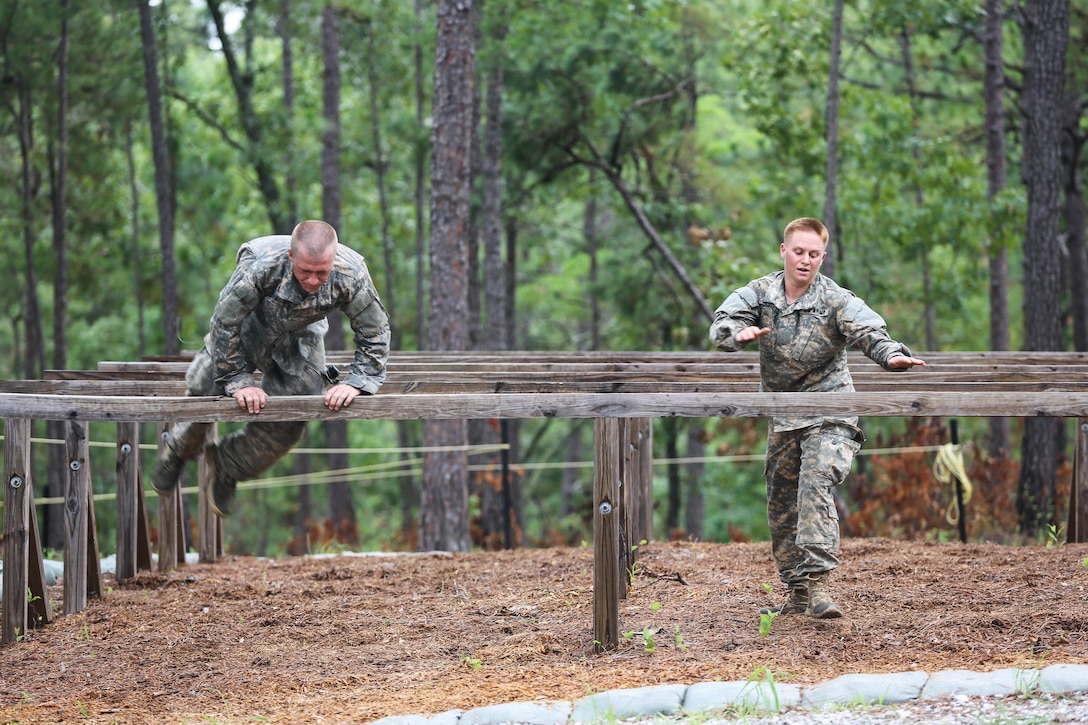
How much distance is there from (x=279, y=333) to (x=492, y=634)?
196 centimetres

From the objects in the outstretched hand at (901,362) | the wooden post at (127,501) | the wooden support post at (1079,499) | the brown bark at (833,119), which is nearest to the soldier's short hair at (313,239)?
the outstretched hand at (901,362)

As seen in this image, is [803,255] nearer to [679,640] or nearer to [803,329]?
[803,329]

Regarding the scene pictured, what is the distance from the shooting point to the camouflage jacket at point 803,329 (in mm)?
5273

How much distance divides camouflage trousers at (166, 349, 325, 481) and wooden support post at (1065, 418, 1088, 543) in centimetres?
532

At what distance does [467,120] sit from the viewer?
11688 mm

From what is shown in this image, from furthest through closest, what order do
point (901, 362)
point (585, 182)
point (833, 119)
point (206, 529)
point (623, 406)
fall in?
point (585, 182) → point (833, 119) → point (206, 529) → point (623, 406) → point (901, 362)

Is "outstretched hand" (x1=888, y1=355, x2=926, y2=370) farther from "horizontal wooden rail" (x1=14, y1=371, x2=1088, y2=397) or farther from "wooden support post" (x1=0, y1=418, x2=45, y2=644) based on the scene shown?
"wooden support post" (x1=0, y1=418, x2=45, y2=644)

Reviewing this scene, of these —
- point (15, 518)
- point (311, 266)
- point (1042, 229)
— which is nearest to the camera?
point (311, 266)

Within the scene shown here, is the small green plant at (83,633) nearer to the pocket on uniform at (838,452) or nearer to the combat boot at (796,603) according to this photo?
the combat boot at (796,603)

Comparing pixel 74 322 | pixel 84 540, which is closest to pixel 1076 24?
pixel 84 540

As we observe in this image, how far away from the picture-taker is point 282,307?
18.6ft

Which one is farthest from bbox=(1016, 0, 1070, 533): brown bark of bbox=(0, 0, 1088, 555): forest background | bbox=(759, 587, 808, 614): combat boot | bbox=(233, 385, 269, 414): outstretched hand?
bbox=(233, 385, 269, 414): outstretched hand

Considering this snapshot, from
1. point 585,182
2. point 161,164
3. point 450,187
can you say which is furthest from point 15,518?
point 585,182

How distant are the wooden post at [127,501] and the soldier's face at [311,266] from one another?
2.91 metres
